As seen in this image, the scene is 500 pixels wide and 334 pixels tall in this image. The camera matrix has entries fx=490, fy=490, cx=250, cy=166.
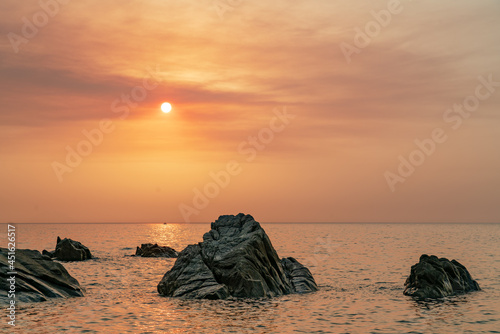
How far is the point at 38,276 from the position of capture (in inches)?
1403

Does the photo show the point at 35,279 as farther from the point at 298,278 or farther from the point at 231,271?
the point at 298,278

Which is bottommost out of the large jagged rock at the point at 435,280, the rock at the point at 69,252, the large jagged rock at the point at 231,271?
the large jagged rock at the point at 435,280

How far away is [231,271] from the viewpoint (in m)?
37.5

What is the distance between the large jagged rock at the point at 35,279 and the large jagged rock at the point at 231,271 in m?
7.55

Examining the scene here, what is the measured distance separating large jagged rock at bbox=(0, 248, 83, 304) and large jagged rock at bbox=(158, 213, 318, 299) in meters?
7.55

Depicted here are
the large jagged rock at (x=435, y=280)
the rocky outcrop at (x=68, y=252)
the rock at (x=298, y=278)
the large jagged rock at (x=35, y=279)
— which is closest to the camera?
the large jagged rock at (x=35, y=279)

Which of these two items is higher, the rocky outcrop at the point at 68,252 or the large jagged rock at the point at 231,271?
the rocky outcrop at the point at 68,252

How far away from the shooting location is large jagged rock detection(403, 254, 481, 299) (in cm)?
3865

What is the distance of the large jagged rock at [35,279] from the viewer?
3250cm

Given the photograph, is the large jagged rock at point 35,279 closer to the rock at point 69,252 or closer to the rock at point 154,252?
the rock at point 69,252

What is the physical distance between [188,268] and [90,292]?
8.58 meters

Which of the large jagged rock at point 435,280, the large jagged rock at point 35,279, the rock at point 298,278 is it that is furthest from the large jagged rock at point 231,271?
the large jagged rock at point 435,280

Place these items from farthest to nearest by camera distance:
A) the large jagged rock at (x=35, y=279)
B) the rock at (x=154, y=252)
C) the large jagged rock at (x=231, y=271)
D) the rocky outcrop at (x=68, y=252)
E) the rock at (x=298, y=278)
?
the rock at (x=154, y=252) < the rocky outcrop at (x=68, y=252) < the rock at (x=298, y=278) < the large jagged rock at (x=231, y=271) < the large jagged rock at (x=35, y=279)

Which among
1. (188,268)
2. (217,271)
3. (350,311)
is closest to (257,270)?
(217,271)
